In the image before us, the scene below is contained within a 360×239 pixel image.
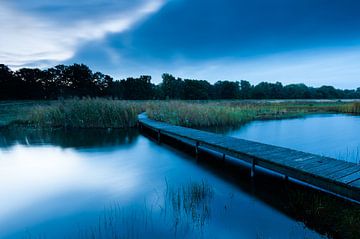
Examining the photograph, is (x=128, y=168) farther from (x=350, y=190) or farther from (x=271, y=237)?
(x=350, y=190)

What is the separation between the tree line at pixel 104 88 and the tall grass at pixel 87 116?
32460 mm

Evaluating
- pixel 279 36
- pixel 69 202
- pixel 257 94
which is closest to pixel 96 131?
pixel 69 202

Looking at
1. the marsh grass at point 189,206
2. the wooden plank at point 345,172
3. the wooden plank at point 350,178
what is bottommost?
the marsh grass at point 189,206

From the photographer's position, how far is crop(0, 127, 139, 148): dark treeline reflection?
8.98m

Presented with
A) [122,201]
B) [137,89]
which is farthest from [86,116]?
[137,89]

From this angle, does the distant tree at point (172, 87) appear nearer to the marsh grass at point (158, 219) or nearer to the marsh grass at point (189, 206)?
the marsh grass at point (189, 206)

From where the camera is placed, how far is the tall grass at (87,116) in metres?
12.8

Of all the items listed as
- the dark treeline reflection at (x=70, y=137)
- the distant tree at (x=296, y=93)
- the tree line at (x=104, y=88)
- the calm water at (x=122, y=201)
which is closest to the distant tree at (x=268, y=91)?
the tree line at (x=104, y=88)

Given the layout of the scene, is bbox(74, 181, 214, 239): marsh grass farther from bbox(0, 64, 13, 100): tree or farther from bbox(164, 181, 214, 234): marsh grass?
bbox(0, 64, 13, 100): tree

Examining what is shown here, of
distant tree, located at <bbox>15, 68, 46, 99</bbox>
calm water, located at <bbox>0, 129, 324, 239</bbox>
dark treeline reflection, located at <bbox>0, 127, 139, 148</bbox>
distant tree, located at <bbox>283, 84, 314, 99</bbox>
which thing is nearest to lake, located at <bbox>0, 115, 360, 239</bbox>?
calm water, located at <bbox>0, 129, 324, 239</bbox>

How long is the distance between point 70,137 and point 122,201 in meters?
7.70

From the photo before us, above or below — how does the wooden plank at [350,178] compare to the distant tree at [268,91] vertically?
below

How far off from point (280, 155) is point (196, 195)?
2.09m

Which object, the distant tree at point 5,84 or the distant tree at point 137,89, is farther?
the distant tree at point 137,89
